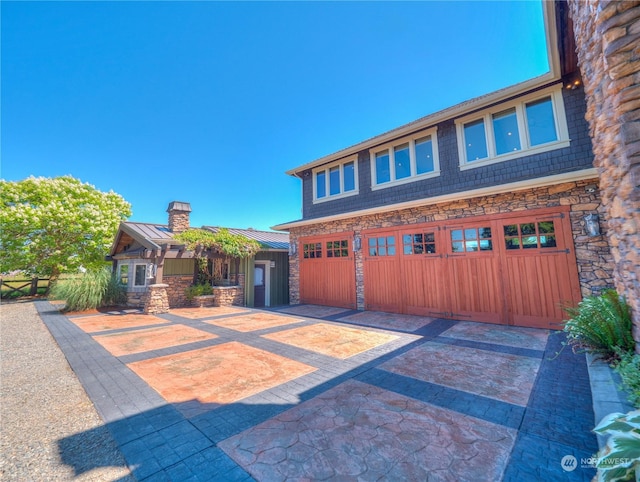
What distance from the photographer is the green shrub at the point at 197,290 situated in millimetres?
11195

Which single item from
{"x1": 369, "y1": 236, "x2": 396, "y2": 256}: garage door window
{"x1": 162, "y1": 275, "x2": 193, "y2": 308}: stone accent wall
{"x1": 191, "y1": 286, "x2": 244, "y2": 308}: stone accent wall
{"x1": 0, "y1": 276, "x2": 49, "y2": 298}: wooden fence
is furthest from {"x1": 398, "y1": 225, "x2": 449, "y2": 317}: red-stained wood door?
{"x1": 0, "y1": 276, "x2": 49, "y2": 298}: wooden fence

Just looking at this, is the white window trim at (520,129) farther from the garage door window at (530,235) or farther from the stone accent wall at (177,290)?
the stone accent wall at (177,290)

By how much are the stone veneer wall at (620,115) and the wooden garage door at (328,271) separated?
663 centimetres

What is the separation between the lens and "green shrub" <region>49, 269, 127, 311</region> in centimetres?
995

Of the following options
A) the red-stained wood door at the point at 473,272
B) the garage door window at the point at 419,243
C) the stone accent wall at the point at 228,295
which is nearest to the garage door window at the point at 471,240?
the red-stained wood door at the point at 473,272

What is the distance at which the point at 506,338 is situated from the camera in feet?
17.3

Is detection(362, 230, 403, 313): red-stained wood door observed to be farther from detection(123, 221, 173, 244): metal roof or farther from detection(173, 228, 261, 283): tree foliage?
detection(123, 221, 173, 244): metal roof

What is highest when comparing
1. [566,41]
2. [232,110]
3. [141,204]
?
[232,110]

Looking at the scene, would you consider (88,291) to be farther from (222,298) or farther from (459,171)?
(459,171)

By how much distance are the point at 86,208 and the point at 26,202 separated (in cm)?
283

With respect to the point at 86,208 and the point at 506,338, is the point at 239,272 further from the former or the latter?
the point at 86,208

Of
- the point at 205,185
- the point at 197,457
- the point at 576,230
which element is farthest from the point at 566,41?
the point at 205,185

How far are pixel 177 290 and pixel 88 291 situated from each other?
3.11 m

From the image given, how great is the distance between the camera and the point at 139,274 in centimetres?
1195
